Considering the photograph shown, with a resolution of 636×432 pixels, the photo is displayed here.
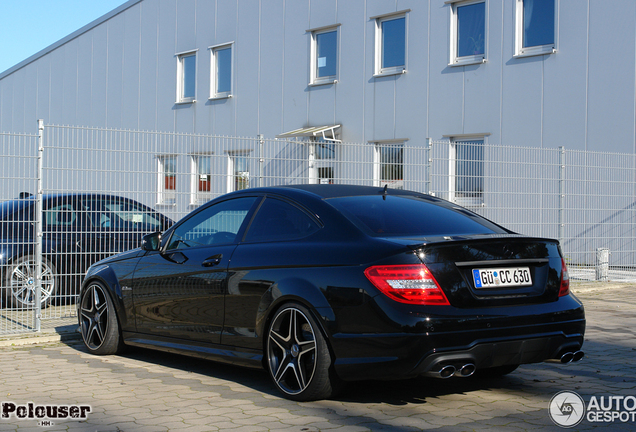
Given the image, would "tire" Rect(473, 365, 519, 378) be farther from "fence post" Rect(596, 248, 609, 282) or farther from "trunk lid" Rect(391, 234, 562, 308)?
"fence post" Rect(596, 248, 609, 282)

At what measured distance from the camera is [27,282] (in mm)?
8750

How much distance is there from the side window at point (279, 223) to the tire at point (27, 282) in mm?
3922

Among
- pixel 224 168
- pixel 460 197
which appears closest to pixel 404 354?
pixel 224 168

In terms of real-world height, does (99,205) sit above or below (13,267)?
above

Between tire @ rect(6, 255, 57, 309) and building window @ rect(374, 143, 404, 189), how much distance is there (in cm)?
519

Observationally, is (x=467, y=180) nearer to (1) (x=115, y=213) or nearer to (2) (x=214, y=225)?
(1) (x=115, y=213)

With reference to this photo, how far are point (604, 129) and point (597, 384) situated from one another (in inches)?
460

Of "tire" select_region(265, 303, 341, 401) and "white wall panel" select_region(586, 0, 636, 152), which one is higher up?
"white wall panel" select_region(586, 0, 636, 152)

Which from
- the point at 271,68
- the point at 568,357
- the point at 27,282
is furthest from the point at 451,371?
the point at 271,68

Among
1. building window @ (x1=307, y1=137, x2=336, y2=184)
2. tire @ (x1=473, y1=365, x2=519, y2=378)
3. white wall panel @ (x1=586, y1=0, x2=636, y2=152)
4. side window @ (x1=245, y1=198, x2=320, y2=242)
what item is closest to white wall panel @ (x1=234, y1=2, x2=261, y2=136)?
white wall panel @ (x1=586, y1=0, x2=636, y2=152)

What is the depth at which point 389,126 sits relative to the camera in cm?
1959

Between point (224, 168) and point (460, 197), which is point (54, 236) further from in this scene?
point (460, 197)

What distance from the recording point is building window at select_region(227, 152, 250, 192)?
33.5ft

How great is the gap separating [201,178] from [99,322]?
3.60 m
